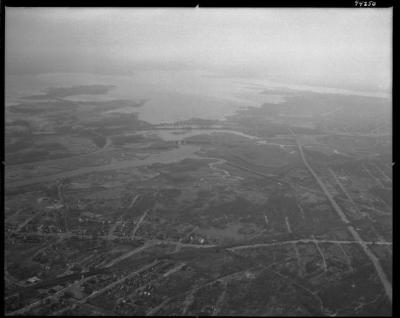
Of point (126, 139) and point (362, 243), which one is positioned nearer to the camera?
point (362, 243)

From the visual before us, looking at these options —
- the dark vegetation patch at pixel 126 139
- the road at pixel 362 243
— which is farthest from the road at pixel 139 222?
the dark vegetation patch at pixel 126 139

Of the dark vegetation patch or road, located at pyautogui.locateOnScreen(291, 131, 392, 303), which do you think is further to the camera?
the dark vegetation patch

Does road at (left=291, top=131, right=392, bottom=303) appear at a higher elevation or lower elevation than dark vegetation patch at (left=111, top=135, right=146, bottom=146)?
lower

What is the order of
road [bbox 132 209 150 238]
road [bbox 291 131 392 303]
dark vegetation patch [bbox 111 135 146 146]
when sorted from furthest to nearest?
1. dark vegetation patch [bbox 111 135 146 146]
2. road [bbox 132 209 150 238]
3. road [bbox 291 131 392 303]

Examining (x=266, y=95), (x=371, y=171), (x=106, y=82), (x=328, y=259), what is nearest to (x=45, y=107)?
(x=106, y=82)

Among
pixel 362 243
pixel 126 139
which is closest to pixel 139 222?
pixel 362 243

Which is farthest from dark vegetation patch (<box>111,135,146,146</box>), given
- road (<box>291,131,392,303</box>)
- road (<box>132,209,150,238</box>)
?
road (<box>291,131,392,303</box>)

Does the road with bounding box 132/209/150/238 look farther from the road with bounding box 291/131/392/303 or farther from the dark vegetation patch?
the dark vegetation patch

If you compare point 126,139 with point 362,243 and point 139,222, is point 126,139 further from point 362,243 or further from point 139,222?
point 362,243

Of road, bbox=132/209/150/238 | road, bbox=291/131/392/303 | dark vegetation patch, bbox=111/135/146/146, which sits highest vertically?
dark vegetation patch, bbox=111/135/146/146

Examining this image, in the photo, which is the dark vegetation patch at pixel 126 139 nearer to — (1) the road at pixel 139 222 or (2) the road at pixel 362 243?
(1) the road at pixel 139 222

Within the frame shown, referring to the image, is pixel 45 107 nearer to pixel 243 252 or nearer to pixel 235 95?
pixel 235 95
